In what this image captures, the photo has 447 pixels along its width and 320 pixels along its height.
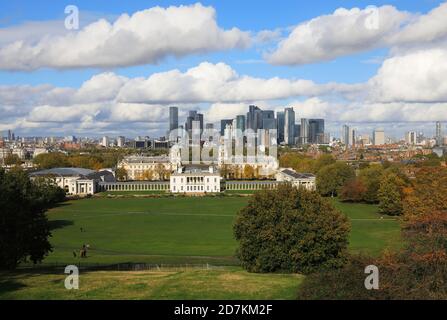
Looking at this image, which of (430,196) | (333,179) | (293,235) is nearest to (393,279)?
(293,235)

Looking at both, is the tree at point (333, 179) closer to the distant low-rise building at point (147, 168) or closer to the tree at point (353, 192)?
the tree at point (353, 192)

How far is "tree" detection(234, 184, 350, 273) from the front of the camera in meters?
28.1

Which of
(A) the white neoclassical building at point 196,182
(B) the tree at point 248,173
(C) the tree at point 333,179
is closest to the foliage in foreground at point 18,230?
(C) the tree at point 333,179

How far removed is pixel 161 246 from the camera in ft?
145

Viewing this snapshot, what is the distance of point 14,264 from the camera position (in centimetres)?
2823

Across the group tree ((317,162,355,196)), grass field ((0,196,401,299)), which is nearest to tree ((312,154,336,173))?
tree ((317,162,355,196))

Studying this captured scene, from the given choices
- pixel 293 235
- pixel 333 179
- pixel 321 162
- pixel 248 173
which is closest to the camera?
pixel 293 235

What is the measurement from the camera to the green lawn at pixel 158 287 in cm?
1859

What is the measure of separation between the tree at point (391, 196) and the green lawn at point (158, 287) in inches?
1797

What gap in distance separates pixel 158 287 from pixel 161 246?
80.3 ft

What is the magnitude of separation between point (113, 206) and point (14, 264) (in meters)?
48.8

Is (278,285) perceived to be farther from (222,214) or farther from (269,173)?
(269,173)

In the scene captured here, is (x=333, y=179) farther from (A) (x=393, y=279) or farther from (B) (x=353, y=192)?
(A) (x=393, y=279)
